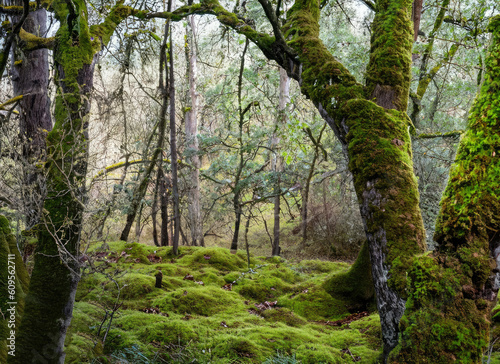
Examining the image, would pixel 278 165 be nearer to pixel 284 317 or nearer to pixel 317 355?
pixel 284 317

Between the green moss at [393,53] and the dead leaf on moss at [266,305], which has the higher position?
the green moss at [393,53]

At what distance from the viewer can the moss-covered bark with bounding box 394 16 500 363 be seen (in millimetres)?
1681

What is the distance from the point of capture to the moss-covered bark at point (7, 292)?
2418mm

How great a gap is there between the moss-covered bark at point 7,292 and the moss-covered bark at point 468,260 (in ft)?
9.20

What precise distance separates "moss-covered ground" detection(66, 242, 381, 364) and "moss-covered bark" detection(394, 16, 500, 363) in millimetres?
1331

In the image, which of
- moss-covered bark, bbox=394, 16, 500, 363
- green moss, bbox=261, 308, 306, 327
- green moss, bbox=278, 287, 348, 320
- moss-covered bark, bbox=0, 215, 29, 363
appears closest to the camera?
moss-covered bark, bbox=394, 16, 500, 363

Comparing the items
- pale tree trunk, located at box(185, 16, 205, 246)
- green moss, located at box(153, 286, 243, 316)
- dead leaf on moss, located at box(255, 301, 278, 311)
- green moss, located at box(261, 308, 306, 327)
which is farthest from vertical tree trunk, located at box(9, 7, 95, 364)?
pale tree trunk, located at box(185, 16, 205, 246)

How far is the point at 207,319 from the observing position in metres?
3.74

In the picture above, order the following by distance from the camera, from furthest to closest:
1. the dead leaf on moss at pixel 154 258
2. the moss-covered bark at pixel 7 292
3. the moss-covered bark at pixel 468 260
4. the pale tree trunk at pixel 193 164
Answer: the pale tree trunk at pixel 193 164, the dead leaf on moss at pixel 154 258, the moss-covered bark at pixel 7 292, the moss-covered bark at pixel 468 260

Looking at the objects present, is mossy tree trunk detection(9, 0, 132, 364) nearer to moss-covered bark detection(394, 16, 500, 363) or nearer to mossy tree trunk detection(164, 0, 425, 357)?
mossy tree trunk detection(164, 0, 425, 357)

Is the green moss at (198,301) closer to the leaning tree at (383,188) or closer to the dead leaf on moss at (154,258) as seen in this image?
the leaning tree at (383,188)

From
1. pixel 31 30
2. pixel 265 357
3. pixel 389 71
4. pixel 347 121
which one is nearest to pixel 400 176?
pixel 347 121

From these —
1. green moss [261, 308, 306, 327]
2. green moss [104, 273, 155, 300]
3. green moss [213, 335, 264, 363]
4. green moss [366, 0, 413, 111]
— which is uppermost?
green moss [366, 0, 413, 111]

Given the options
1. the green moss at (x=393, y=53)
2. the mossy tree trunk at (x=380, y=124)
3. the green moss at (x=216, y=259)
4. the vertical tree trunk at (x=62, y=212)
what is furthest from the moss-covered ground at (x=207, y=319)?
the green moss at (x=393, y=53)
